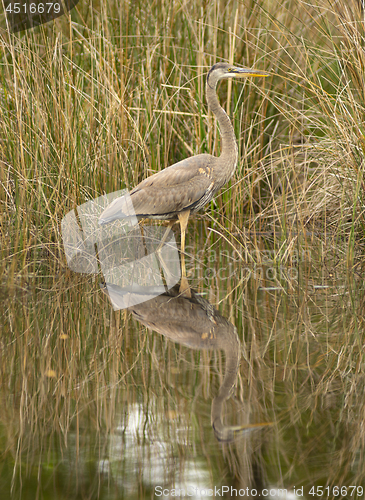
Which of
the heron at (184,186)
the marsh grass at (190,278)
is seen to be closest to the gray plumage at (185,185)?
the heron at (184,186)

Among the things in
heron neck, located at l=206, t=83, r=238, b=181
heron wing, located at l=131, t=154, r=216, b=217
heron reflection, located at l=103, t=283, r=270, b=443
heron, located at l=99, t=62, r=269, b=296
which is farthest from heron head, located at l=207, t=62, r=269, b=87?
heron reflection, located at l=103, t=283, r=270, b=443

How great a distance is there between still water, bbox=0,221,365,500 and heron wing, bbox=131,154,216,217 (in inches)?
36.3

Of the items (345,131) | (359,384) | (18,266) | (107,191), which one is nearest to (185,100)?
(107,191)

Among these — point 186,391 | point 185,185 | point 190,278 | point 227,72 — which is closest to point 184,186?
point 185,185

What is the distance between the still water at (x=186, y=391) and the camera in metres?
2.02

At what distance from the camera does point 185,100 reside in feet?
21.0

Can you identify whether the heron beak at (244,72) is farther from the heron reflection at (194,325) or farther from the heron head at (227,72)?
the heron reflection at (194,325)

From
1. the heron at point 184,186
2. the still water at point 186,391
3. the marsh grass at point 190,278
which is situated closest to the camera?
the still water at point 186,391

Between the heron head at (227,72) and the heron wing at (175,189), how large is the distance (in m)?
0.73

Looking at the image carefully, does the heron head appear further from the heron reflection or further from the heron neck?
the heron reflection

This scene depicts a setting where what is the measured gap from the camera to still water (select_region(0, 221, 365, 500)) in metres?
2.02

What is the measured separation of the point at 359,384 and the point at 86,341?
140cm

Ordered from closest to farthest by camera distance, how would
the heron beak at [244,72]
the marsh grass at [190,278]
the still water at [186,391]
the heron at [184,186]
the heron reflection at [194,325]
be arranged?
1. the still water at [186,391]
2. the marsh grass at [190,278]
3. the heron reflection at [194,325]
4. the heron at [184,186]
5. the heron beak at [244,72]

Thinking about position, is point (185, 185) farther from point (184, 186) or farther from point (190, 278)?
point (190, 278)
